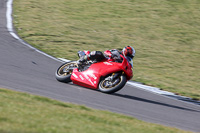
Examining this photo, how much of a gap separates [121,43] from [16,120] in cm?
1269

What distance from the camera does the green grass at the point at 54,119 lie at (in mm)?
5266

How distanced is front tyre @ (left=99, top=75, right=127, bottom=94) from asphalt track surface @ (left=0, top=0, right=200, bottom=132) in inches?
6.3

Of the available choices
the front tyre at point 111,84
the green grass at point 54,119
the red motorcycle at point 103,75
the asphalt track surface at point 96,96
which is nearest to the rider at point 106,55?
the red motorcycle at point 103,75

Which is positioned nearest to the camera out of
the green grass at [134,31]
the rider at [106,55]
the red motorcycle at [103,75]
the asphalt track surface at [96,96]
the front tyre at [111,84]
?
the asphalt track surface at [96,96]

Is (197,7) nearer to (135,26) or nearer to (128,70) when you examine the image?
(135,26)

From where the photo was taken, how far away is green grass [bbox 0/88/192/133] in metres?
5.27

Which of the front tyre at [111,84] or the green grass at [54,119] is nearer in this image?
the green grass at [54,119]

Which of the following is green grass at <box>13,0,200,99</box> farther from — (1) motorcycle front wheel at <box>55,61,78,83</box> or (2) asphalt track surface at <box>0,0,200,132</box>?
(1) motorcycle front wheel at <box>55,61,78,83</box>

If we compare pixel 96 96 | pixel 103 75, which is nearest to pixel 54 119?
pixel 96 96

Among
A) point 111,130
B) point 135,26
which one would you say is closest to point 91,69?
point 111,130

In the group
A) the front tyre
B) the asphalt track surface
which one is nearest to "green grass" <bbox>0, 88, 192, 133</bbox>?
the asphalt track surface

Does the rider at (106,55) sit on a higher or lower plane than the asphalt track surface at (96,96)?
higher

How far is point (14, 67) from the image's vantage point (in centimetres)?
1093

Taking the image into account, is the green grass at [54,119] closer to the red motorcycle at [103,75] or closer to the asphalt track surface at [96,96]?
the asphalt track surface at [96,96]
